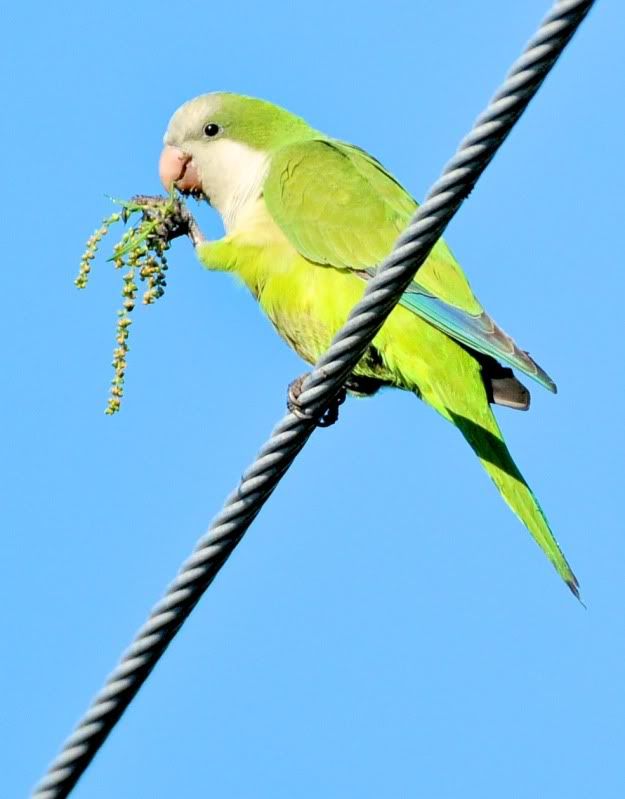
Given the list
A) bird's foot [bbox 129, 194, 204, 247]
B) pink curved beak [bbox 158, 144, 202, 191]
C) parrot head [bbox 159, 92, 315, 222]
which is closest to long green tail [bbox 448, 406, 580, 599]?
bird's foot [bbox 129, 194, 204, 247]

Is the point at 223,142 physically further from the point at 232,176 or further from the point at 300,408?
the point at 300,408

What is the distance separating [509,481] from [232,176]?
2.01 meters

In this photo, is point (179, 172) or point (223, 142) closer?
point (223, 142)

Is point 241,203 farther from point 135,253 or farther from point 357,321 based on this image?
point 357,321

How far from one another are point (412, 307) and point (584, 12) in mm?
2154

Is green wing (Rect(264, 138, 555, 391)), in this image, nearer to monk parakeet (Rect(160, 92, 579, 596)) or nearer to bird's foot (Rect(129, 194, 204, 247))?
monk parakeet (Rect(160, 92, 579, 596))

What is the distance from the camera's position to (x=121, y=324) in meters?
3.47

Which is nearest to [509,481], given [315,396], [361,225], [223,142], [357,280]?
[357,280]

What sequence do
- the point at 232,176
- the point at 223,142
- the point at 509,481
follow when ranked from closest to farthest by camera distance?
the point at 509,481
the point at 232,176
the point at 223,142

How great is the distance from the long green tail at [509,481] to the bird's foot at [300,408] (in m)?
0.49

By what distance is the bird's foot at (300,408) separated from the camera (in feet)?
8.18

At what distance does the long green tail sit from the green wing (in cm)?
31

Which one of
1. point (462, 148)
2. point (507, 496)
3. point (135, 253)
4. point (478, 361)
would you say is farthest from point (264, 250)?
point (462, 148)

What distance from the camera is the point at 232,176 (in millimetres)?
5133
